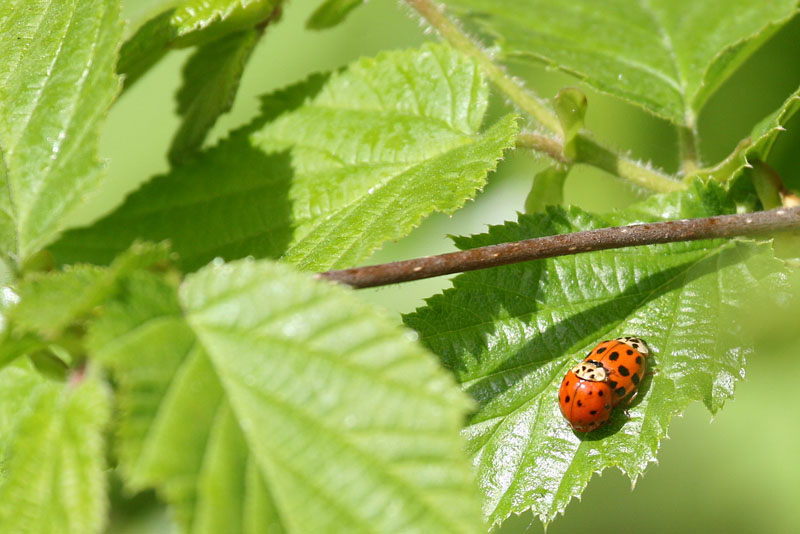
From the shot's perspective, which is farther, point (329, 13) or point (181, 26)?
point (329, 13)

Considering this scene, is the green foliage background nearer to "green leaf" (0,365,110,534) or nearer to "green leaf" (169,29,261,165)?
"green leaf" (169,29,261,165)

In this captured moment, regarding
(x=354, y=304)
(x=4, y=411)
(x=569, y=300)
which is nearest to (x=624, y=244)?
(x=569, y=300)

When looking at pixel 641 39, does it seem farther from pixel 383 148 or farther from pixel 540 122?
pixel 383 148

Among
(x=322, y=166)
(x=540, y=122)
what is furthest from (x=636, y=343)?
(x=322, y=166)

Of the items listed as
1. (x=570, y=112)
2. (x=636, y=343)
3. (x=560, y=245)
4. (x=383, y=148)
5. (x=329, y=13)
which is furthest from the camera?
(x=329, y=13)

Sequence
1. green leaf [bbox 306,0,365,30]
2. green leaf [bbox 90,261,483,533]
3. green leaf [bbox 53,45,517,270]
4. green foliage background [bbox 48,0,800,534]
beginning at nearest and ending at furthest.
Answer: green leaf [bbox 90,261,483,533] < green leaf [bbox 53,45,517,270] < green leaf [bbox 306,0,365,30] < green foliage background [bbox 48,0,800,534]

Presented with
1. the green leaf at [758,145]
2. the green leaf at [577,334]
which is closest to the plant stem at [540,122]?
the green leaf at [758,145]

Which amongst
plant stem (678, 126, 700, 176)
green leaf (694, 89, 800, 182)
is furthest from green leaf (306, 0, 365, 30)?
green leaf (694, 89, 800, 182)
